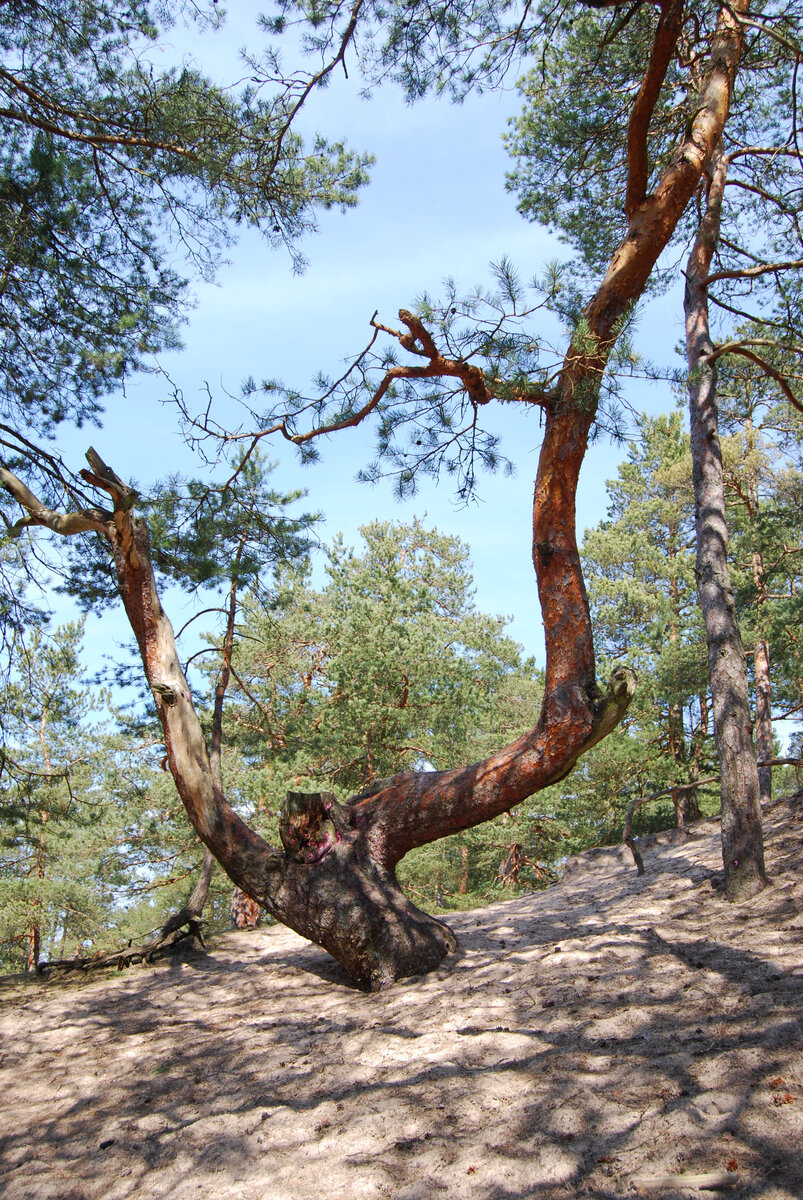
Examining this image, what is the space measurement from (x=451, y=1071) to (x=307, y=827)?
2.01 m

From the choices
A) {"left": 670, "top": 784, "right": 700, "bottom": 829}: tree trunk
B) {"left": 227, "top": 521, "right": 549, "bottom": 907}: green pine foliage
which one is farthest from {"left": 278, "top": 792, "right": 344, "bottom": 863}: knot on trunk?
{"left": 670, "top": 784, "right": 700, "bottom": 829}: tree trunk

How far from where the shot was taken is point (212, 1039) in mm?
4324

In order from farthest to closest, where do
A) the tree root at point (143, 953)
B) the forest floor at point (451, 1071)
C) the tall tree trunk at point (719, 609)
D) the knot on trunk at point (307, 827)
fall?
the tree root at point (143, 953)
the tall tree trunk at point (719, 609)
the knot on trunk at point (307, 827)
the forest floor at point (451, 1071)

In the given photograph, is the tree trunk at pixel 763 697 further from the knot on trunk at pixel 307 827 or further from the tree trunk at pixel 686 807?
the knot on trunk at pixel 307 827

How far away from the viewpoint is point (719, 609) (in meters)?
5.89

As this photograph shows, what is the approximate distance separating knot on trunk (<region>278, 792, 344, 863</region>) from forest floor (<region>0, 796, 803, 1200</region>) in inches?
33.3

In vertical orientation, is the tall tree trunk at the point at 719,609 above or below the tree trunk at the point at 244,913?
above

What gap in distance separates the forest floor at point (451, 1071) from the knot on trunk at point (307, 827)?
0.85 metres

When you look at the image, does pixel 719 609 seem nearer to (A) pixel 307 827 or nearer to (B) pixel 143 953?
(A) pixel 307 827

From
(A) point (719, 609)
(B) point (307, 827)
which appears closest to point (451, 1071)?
(B) point (307, 827)

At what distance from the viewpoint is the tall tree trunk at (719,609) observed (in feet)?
17.6

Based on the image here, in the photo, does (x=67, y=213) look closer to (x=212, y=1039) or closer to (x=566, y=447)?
(x=566, y=447)

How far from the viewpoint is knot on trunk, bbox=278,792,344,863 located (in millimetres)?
5078

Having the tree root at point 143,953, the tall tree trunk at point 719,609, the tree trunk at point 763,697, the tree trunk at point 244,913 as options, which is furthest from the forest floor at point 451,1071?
the tree trunk at point 763,697
